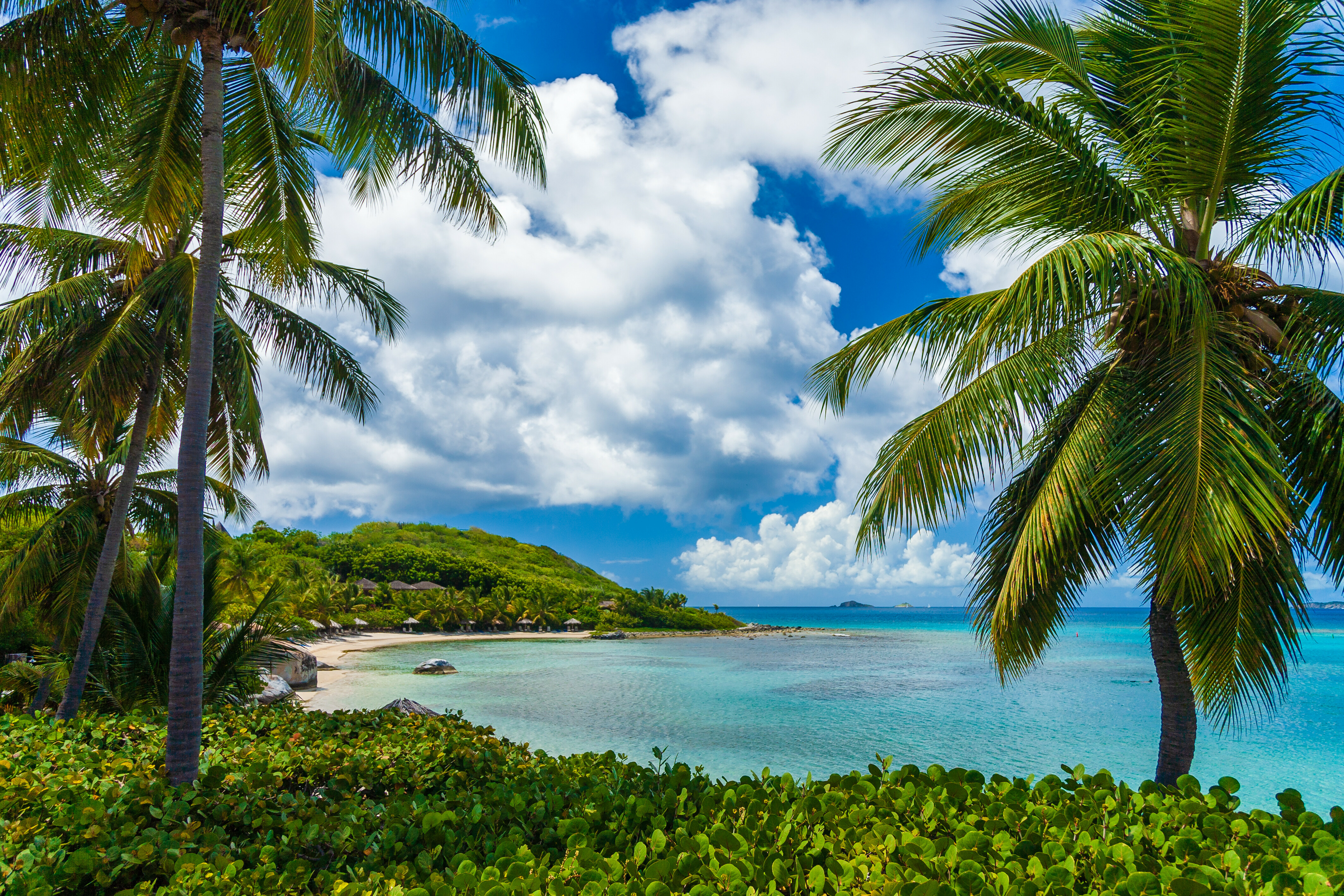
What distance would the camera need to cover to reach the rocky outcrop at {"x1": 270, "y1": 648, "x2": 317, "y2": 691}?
69.6 feet

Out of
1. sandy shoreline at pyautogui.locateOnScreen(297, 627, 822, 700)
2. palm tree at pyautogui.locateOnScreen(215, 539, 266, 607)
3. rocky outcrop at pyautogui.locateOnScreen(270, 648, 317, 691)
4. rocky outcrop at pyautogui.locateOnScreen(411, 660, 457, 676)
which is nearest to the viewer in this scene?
palm tree at pyautogui.locateOnScreen(215, 539, 266, 607)

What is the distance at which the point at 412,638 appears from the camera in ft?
150

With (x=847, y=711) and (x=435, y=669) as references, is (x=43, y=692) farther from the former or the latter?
(x=847, y=711)

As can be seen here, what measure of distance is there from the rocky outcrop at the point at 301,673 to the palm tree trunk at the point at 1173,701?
21.3m

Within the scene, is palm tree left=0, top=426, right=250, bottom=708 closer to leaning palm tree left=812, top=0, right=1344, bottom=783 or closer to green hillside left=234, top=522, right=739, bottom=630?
leaning palm tree left=812, top=0, right=1344, bottom=783

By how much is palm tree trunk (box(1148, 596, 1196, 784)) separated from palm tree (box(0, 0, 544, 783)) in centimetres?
643

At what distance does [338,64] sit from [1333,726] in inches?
1120

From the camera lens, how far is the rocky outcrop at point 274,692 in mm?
15879

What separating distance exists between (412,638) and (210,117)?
4538cm

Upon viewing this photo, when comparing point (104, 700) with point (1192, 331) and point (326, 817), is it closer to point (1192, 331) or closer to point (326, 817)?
point (326, 817)

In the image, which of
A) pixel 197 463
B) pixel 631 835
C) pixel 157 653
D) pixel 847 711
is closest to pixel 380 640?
pixel 847 711

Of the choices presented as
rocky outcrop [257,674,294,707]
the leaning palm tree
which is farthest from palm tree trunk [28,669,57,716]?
the leaning palm tree

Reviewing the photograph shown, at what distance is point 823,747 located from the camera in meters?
16.2

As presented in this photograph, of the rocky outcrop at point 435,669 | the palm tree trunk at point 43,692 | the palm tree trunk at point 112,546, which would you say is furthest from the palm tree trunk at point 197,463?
the rocky outcrop at point 435,669
